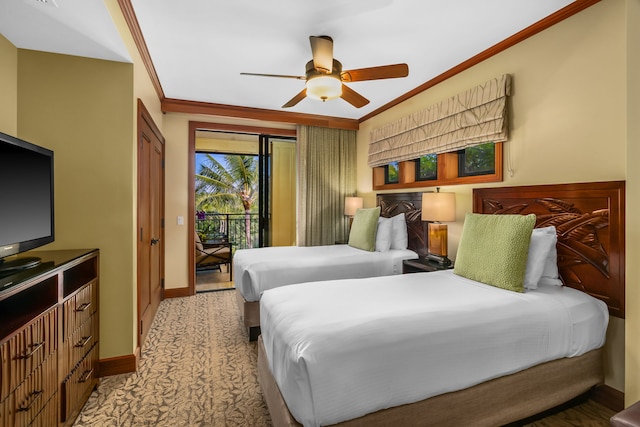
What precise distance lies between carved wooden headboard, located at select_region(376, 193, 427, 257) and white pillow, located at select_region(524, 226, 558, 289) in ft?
5.10

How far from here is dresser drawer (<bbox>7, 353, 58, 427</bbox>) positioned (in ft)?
4.40

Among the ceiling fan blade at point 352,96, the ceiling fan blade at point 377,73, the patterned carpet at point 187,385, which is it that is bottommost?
the patterned carpet at point 187,385

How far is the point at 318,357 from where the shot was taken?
131 centimetres

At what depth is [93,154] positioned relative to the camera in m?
2.32

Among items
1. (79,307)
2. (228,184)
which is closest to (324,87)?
(79,307)

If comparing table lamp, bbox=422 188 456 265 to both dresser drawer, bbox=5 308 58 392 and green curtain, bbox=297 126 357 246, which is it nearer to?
green curtain, bbox=297 126 357 246

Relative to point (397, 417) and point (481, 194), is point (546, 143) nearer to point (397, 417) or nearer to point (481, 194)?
point (481, 194)

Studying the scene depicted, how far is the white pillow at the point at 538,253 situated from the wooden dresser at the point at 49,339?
2829mm

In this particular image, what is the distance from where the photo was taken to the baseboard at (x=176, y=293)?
4.36 m

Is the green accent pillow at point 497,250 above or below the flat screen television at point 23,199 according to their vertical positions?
below

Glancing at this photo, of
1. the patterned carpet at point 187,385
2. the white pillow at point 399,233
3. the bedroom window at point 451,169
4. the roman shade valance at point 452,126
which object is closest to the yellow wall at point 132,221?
the patterned carpet at point 187,385

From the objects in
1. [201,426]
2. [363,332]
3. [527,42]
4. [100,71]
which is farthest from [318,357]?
[527,42]

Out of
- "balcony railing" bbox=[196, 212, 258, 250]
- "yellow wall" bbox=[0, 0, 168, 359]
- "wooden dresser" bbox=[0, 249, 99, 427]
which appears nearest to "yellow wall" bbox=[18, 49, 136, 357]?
"yellow wall" bbox=[0, 0, 168, 359]

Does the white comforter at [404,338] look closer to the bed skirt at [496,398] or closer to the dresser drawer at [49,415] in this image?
the bed skirt at [496,398]
